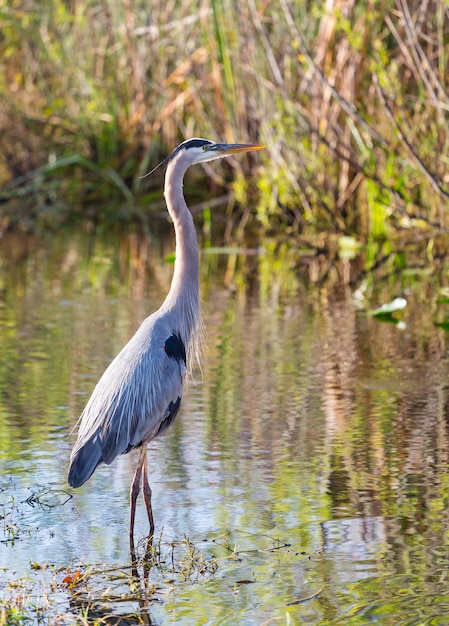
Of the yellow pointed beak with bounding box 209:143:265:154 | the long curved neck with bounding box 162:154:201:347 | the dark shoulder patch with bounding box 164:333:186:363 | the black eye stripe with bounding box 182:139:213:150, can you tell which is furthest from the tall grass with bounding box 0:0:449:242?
the dark shoulder patch with bounding box 164:333:186:363

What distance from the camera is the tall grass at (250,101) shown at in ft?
32.9

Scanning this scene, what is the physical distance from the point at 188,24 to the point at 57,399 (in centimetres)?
724

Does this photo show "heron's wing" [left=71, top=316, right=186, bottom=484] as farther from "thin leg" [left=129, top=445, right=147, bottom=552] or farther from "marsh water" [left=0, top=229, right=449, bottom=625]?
"marsh water" [left=0, top=229, right=449, bottom=625]

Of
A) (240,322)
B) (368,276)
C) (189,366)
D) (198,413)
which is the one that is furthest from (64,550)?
(368,276)

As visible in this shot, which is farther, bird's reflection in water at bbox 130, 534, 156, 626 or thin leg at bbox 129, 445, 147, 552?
thin leg at bbox 129, 445, 147, 552

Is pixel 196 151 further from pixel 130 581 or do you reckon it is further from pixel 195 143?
pixel 130 581

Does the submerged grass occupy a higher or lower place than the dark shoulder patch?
lower

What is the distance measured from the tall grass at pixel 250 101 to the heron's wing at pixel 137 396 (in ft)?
12.8

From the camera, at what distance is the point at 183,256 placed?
193 inches

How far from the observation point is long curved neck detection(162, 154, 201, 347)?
4871 millimetres

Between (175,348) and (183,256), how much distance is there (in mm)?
408

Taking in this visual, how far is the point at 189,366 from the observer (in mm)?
4984

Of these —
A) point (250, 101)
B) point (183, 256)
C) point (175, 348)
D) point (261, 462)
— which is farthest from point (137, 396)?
point (250, 101)

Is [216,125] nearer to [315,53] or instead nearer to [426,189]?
[315,53]
